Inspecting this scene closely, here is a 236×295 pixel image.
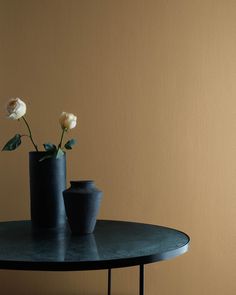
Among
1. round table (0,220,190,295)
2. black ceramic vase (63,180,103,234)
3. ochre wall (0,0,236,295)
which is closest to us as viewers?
round table (0,220,190,295)

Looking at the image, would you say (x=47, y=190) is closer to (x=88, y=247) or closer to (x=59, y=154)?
(x=59, y=154)

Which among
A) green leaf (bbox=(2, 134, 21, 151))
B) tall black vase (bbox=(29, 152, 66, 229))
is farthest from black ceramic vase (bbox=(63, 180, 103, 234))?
green leaf (bbox=(2, 134, 21, 151))

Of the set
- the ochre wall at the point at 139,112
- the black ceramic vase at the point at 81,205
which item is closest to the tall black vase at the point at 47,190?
the black ceramic vase at the point at 81,205

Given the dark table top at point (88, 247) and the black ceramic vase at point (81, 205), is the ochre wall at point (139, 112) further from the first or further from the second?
the black ceramic vase at point (81, 205)

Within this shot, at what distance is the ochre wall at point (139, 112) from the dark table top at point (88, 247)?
401mm

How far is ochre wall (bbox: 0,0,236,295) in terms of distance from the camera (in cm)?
204

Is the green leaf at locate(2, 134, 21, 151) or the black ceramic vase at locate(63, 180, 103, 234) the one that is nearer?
the black ceramic vase at locate(63, 180, 103, 234)

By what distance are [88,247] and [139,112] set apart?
3.04 feet

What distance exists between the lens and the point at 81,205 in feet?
4.71

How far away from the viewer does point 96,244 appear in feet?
4.41

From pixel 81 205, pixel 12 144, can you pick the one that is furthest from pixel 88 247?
pixel 12 144

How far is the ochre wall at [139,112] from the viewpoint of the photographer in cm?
204

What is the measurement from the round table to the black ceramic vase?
0.04 meters

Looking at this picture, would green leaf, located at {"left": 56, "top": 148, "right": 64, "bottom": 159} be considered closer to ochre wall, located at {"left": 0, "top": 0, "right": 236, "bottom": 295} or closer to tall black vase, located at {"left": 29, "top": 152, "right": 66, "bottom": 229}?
tall black vase, located at {"left": 29, "top": 152, "right": 66, "bottom": 229}
